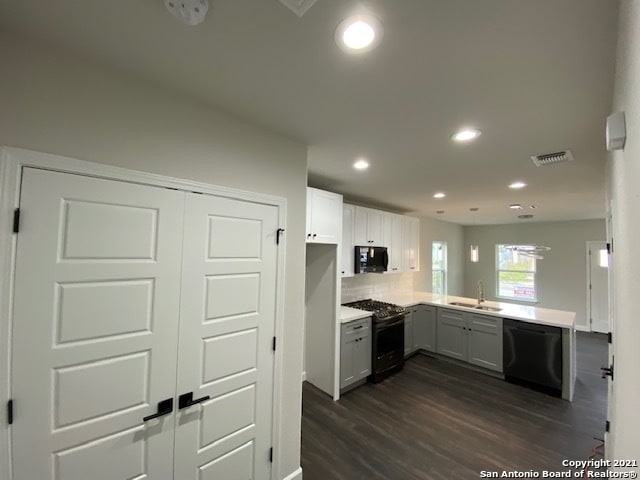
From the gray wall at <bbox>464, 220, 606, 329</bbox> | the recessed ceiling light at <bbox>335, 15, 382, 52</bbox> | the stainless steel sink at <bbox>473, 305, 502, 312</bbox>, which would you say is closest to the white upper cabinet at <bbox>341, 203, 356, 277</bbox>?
the stainless steel sink at <bbox>473, 305, 502, 312</bbox>

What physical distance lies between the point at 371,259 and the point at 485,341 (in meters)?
2.09

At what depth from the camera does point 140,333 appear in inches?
56.1

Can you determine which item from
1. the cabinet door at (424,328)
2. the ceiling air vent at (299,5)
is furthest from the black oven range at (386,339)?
the ceiling air vent at (299,5)

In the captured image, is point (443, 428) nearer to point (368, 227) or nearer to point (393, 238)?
point (368, 227)

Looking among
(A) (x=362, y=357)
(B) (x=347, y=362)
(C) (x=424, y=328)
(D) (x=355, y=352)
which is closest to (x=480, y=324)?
(C) (x=424, y=328)

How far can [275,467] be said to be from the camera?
75.8 inches

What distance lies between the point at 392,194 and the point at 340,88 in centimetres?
272

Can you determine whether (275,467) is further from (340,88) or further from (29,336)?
(340,88)

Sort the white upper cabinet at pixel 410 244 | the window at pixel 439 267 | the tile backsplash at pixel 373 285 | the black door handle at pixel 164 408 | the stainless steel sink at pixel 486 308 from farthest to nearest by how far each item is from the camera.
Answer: the window at pixel 439 267, the white upper cabinet at pixel 410 244, the tile backsplash at pixel 373 285, the stainless steel sink at pixel 486 308, the black door handle at pixel 164 408

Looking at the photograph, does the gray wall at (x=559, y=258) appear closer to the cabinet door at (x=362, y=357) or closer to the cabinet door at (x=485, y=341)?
the cabinet door at (x=485, y=341)

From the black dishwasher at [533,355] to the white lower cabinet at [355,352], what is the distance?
6.58ft

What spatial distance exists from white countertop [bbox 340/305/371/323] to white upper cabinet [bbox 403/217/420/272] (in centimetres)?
159

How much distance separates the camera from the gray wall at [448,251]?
622cm

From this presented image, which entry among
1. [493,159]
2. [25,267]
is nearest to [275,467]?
[25,267]
